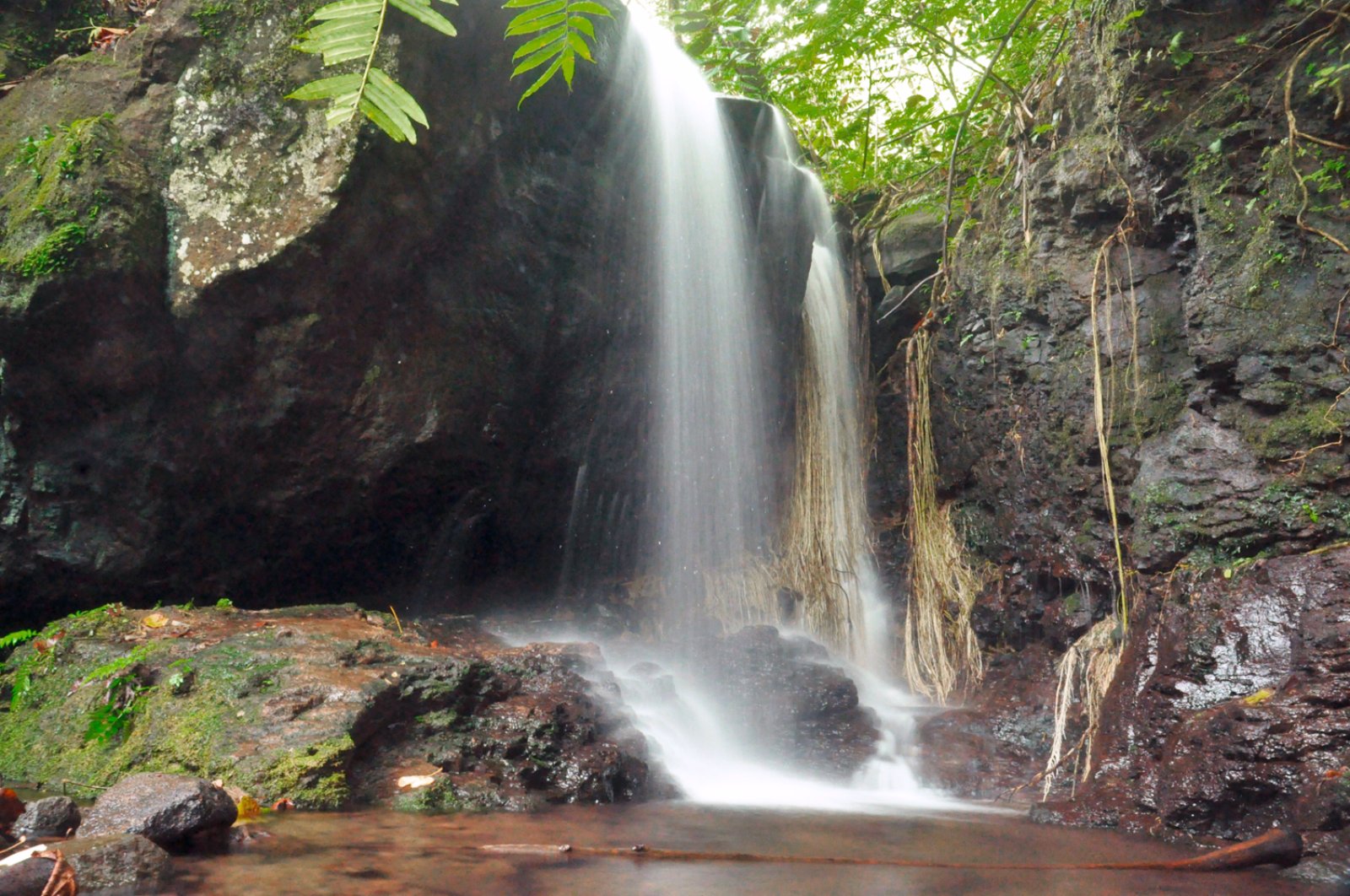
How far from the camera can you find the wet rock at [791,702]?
5.23 m

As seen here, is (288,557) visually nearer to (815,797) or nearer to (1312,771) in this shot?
(815,797)

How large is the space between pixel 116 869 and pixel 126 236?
390 centimetres

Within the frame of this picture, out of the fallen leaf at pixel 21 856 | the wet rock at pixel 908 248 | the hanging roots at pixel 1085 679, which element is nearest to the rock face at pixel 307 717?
the fallen leaf at pixel 21 856

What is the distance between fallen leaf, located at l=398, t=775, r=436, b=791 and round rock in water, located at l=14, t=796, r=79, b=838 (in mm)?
1172

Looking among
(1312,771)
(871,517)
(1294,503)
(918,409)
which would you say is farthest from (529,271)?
(1312,771)

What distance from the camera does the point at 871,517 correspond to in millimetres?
7664

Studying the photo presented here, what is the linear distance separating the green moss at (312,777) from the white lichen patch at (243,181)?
2918 millimetres

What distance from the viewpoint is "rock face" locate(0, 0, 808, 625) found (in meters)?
4.91

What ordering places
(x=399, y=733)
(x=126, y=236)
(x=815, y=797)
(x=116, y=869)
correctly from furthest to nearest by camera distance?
(x=126, y=236) < (x=815, y=797) < (x=399, y=733) < (x=116, y=869)

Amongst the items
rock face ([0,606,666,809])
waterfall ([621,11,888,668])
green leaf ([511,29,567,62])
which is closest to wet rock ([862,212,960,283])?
waterfall ([621,11,888,668])

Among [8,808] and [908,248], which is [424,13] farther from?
[908,248]

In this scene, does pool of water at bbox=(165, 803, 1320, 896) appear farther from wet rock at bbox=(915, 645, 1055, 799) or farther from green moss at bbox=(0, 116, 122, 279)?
green moss at bbox=(0, 116, 122, 279)

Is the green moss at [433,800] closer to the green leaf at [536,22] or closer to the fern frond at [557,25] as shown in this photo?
the fern frond at [557,25]

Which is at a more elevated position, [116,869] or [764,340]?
[764,340]
